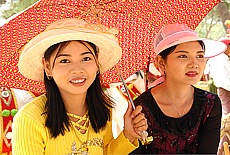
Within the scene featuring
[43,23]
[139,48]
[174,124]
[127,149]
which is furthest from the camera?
[139,48]

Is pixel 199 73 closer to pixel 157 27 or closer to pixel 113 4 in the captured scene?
pixel 157 27

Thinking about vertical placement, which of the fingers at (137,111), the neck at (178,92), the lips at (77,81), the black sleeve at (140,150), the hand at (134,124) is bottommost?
the black sleeve at (140,150)

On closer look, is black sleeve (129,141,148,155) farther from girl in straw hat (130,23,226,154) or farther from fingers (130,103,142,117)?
fingers (130,103,142,117)

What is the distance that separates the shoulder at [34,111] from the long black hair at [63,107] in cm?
2

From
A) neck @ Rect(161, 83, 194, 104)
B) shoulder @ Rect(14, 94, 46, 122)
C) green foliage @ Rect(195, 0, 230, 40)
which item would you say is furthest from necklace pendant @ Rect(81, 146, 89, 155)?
green foliage @ Rect(195, 0, 230, 40)

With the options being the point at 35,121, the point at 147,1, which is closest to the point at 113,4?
the point at 147,1

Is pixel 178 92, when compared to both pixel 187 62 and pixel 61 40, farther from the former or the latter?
pixel 61 40

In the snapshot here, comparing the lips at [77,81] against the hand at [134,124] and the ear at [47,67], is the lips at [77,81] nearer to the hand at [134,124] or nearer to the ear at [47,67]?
the ear at [47,67]

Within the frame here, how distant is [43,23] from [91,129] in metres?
0.51

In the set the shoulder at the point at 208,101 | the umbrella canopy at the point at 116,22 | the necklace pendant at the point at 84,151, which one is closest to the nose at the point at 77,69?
the umbrella canopy at the point at 116,22

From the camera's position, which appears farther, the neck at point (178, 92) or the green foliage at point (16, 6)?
the green foliage at point (16, 6)

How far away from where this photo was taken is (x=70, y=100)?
1688 millimetres

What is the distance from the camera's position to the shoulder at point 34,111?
155 cm

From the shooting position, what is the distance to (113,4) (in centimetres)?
173
